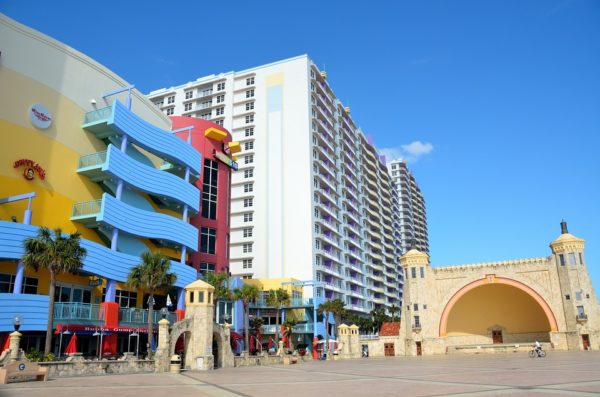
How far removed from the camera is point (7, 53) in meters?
41.7

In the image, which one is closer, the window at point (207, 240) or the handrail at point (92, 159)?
the handrail at point (92, 159)

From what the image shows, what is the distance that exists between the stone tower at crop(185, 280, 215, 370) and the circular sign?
63.1 feet

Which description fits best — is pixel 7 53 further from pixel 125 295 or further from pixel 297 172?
pixel 297 172

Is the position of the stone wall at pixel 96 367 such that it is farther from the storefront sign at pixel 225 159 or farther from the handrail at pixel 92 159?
the storefront sign at pixel 225 159

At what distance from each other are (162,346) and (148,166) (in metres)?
21.5

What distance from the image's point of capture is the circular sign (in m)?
43.0

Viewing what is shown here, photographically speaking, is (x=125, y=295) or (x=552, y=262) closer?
(x=125, y=295)

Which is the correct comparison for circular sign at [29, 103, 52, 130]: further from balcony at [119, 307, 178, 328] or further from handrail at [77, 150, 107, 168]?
balcony at [119, 307, 178, 328]

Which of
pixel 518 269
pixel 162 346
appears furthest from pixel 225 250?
pixel 518 269

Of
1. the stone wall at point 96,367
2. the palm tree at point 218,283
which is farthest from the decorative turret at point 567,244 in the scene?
the stone wall at point 96,367

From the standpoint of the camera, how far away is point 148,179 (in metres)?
51.3

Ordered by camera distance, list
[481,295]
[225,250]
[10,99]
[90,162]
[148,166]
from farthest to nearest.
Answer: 1. [481,295]
2. [225,250]
3. [148,166]
4. [90,162]
5. [10,99]

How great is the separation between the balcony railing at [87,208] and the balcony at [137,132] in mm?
7616

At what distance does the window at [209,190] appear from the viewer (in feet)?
213
